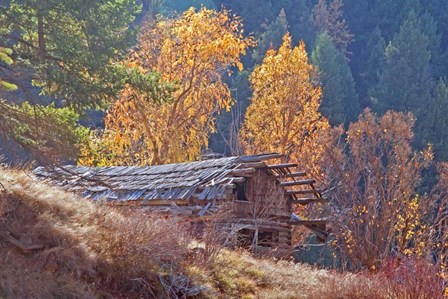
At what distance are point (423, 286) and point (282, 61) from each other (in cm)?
2523

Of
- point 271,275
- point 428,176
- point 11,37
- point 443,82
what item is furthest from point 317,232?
point 443,82

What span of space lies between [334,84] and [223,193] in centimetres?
3334

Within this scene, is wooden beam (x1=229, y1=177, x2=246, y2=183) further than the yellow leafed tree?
No

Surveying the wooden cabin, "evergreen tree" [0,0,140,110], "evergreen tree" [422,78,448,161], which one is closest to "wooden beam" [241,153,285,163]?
the wooden cabin

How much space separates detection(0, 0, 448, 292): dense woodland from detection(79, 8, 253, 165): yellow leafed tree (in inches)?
2.7

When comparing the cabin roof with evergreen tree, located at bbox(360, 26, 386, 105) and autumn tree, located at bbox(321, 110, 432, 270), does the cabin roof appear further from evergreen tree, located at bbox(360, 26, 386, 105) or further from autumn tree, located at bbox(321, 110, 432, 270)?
evergreen tree, located at bbox(360, 26, 386, 105)

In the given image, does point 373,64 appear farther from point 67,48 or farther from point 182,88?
point 67,48

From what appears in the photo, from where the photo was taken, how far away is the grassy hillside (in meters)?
12.3

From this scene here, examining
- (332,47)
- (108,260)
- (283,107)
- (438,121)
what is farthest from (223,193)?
(332,47)

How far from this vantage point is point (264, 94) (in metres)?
36.2

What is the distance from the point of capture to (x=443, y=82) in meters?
50.1

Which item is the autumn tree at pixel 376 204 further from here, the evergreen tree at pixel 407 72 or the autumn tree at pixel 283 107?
the evergreen tree at pixel 407 72

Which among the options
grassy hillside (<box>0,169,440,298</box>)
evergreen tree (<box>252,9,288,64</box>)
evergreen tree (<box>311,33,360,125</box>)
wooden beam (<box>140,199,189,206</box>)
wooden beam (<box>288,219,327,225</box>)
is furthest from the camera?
evergreen tree (<box>252,9,288,64</box>)

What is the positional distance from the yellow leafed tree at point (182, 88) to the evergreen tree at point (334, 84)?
17269 millimetres
